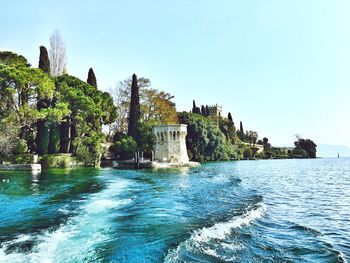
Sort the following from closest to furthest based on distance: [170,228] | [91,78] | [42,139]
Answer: [170,228], [42,139], [91,78]

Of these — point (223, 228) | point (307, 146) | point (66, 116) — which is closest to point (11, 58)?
point (66, 116)

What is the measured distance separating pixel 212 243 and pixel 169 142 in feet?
112

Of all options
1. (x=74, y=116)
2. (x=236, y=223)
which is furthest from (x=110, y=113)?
(x=236, y=223)

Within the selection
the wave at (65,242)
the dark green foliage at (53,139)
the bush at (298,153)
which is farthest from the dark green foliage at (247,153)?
the wave at (65,242)

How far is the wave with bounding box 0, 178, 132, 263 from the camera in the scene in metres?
6.74

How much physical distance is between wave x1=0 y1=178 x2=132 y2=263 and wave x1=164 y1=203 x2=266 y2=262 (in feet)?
5.83

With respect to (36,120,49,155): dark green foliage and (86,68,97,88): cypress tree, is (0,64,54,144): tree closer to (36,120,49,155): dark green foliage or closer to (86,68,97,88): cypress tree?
(36,120,49,155): dark green foliage

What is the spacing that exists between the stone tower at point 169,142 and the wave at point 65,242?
30286mm

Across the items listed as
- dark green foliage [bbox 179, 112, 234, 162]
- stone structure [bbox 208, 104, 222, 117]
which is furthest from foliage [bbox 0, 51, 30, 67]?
stone structure [bbox 208, 104, 222, 117]

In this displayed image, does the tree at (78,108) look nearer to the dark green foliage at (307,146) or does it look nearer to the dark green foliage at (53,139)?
the dark green foliage at (53,139)

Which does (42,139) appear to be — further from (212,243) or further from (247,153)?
(247,153)

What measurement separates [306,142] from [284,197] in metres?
88.2

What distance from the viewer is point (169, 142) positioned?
137ft

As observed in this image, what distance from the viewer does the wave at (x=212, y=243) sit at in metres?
6.95
